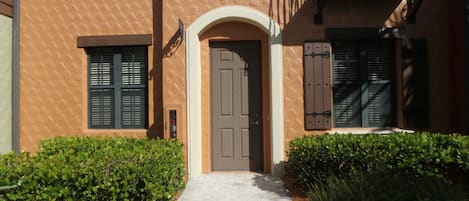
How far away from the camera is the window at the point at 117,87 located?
22.2 feet

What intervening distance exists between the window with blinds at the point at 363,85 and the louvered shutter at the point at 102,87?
175 inches

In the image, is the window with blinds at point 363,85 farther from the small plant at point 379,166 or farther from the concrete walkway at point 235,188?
the concrete walkway at point 235,188

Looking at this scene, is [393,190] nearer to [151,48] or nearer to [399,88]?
[399,88]

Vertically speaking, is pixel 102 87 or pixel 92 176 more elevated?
pixel 102 87

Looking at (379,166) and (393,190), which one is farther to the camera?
(379,166)

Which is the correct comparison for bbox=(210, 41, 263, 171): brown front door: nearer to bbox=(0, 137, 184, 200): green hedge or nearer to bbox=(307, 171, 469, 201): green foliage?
bbox=(0, 137, 184, 200): green hedge

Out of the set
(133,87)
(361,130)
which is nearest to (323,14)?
(361,130)

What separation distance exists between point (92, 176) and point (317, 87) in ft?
13.5

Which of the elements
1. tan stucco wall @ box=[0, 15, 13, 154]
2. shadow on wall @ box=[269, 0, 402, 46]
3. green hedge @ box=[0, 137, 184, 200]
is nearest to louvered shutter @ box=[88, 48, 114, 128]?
tan stucco wall @ box=[0, 15, 13, 154]

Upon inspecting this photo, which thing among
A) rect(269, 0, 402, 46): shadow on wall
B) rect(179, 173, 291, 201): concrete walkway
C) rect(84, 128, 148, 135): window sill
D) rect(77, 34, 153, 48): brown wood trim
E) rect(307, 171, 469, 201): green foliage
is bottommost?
rect(179, 173, 291, 201): concrete walkway

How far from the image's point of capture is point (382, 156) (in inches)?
189

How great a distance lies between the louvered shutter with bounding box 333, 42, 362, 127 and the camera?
6418 mm

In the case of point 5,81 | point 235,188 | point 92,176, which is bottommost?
point 235,188

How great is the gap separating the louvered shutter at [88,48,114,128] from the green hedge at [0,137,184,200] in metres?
2.68
